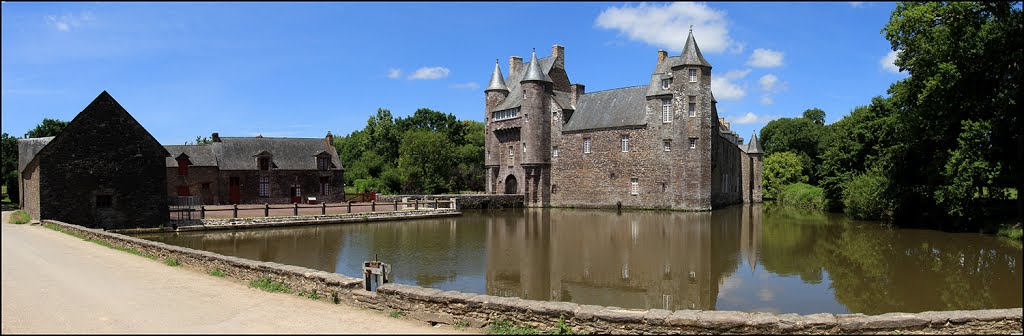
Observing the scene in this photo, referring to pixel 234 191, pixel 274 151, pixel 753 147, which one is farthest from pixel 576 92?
pixel 234 191

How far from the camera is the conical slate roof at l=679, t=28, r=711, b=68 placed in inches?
1388

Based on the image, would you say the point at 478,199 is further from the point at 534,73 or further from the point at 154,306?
the point at 154,306

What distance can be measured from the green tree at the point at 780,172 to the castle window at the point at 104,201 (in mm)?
49735

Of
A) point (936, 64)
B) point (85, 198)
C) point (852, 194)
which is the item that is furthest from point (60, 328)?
point (852, 194)

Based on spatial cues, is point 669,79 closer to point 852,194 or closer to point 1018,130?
point 852,194

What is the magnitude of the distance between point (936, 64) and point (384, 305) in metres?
21.4

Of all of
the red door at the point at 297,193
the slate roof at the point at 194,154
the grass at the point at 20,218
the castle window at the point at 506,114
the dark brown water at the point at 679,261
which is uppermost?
the castle window at the point at 506,114

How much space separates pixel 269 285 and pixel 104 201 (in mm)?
17891

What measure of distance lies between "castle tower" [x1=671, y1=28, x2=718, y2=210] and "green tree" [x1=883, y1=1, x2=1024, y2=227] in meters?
12.5

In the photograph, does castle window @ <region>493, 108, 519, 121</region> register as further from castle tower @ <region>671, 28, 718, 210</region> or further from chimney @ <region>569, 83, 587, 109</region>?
castle tower @ <region>671, 28, 718, 210</region>

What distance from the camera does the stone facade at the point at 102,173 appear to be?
74.0 feet

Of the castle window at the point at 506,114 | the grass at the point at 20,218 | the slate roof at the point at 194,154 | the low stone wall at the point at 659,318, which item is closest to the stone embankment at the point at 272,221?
the grass at the point at 20,218

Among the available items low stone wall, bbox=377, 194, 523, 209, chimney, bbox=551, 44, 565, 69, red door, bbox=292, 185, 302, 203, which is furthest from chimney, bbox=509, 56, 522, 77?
red door, bbox=292, 185, 302, 203

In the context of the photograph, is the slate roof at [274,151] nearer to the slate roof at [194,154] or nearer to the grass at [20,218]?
the slate roof at [194,154]
